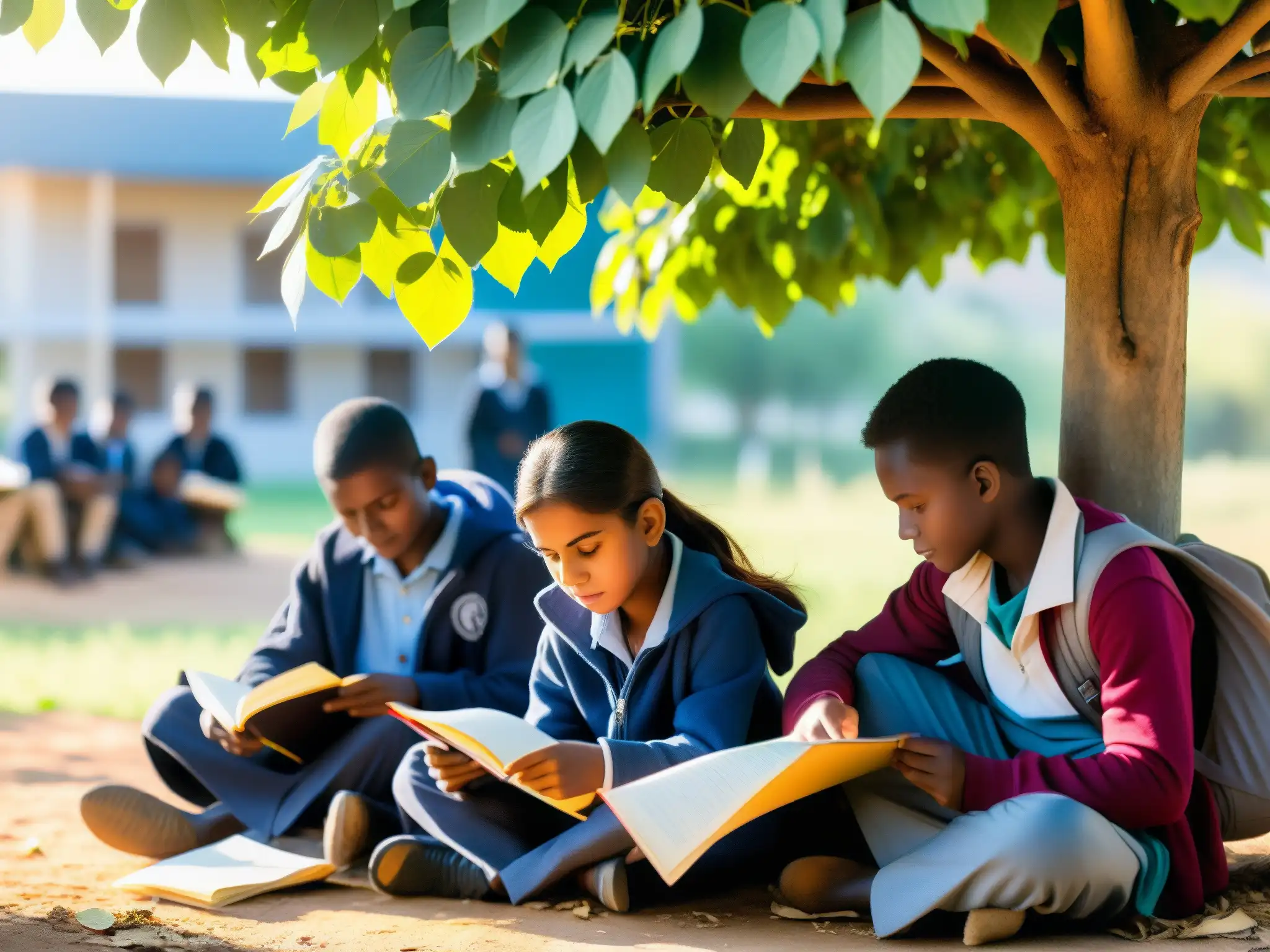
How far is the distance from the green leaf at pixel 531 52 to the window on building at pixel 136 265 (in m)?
19.7

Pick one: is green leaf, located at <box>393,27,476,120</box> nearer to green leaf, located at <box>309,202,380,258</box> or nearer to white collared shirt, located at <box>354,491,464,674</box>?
green leaf, located at <box>309,202,380,258</box>

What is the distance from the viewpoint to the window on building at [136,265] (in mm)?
20453

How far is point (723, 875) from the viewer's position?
10.4ft

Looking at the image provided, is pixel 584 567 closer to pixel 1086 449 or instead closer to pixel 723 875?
pixel 723 875

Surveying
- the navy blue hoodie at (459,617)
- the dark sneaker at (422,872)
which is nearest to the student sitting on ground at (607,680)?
the dark sneaker at (422,872)

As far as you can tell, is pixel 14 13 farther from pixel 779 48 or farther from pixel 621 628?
pixel 621 628

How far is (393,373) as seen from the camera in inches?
823

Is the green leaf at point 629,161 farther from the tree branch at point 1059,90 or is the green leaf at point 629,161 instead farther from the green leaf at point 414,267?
the tree branch at point 1059,90

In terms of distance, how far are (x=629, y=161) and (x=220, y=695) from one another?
186 centimetres

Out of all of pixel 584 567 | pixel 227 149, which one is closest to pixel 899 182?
pixel 584 567

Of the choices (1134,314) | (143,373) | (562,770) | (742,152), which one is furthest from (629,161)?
(143,373)

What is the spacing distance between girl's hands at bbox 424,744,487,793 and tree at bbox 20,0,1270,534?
3.01 ft

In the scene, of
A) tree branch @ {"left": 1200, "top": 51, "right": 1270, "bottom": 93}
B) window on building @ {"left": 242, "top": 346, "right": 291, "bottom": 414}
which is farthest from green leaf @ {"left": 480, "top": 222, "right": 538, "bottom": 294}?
window on building @ {"left": 242, "top": 346, "right": 291, "bottom": 414}

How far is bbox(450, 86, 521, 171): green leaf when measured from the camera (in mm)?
2176
